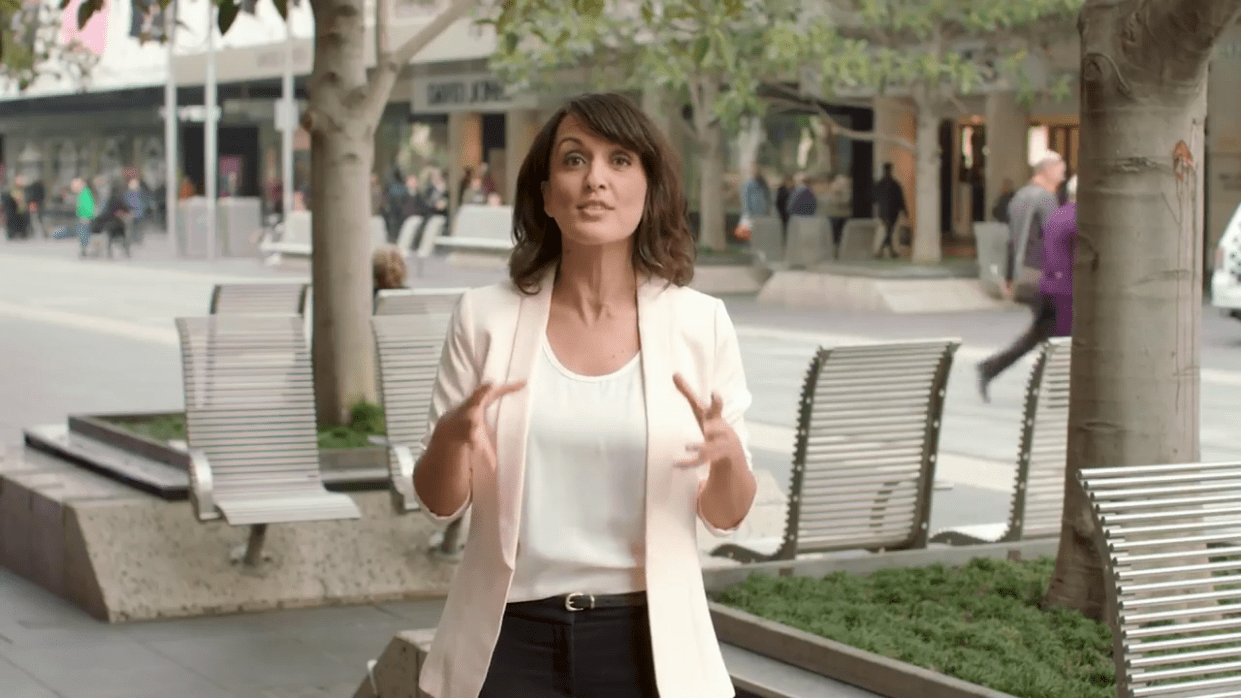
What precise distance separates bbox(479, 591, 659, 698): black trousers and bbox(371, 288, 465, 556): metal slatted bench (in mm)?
4859

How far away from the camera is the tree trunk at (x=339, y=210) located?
10211 millimetres

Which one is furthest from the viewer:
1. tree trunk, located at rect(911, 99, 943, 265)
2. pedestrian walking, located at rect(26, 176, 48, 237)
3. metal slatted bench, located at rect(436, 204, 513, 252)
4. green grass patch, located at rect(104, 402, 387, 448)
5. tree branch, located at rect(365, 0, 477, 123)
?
pedestrian walking, located at rect(26, 176, 48, 237)

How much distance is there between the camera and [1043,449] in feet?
24.9

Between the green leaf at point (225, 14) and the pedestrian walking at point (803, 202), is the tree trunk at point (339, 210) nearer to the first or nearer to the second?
the green leaf at point (225, 14)

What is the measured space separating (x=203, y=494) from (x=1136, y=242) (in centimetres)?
383

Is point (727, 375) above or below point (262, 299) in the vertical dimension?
above

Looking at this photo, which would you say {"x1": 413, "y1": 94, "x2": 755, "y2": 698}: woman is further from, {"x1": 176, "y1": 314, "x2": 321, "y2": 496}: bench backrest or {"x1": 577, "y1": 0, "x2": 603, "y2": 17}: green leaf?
{"x1": 176, "y1": 314, "x2": 321, "y2": 496}: bench backrest

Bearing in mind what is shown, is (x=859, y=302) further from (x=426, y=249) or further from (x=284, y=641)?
(x=284, y=641)

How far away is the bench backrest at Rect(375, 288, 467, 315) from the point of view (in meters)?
9.57

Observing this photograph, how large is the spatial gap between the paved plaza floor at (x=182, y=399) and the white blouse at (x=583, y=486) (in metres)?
3.57

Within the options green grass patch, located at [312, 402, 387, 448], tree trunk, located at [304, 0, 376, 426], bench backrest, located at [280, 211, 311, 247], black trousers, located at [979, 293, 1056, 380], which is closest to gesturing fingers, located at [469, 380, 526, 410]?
green grass patch, located at [312, 402, 387, 448]

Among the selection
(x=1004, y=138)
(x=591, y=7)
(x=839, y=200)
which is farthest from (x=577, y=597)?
(x=839, y=200)

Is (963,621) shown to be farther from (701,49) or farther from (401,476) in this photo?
(701,49)

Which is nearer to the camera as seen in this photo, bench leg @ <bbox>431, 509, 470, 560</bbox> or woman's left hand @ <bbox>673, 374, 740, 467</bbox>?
woman's left hand @ <bbox>673, 374, 740, 467</bbox>
